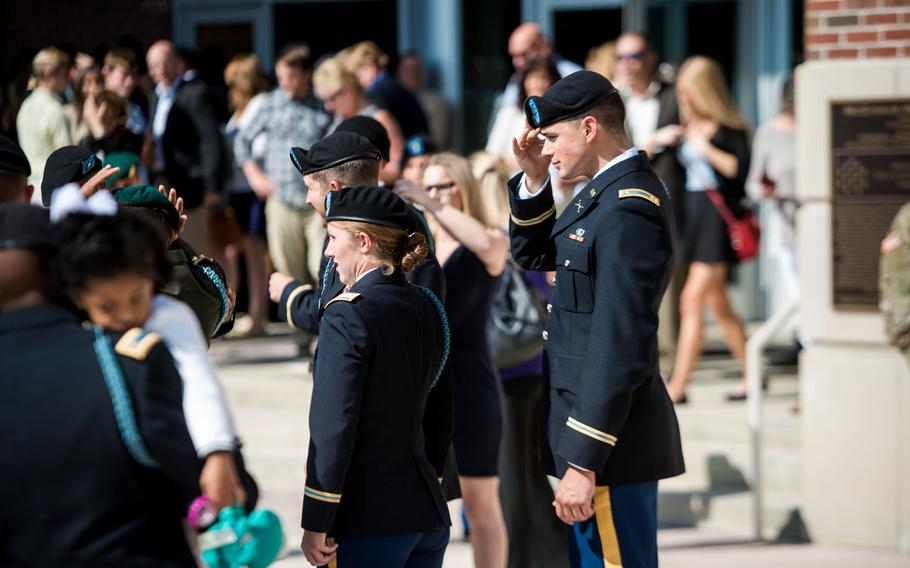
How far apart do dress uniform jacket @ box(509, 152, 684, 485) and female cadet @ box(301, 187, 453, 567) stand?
1.33ft

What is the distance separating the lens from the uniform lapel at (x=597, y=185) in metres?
4.10

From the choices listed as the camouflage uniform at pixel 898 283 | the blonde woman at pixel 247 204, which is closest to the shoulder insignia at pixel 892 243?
the camouflage uniform at pixel 898 283

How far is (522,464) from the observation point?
5.89 meters

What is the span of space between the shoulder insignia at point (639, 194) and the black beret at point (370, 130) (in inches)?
48.6

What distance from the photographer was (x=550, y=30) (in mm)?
11188

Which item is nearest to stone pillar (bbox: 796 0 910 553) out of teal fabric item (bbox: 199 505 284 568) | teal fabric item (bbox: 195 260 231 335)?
teal fabric item (bbox: 195 260 231 335)

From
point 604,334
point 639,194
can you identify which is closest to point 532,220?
point 639,194

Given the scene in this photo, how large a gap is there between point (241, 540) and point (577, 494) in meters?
1.21

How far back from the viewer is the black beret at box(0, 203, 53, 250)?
2838mm

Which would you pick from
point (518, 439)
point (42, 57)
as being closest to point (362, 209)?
point (518, 439)

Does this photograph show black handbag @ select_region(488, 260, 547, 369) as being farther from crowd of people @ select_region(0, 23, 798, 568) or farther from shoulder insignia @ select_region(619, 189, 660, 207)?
shoulder insignia @ select_region(619, 189, 660, 207)

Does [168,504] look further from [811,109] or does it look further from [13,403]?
[811,109]

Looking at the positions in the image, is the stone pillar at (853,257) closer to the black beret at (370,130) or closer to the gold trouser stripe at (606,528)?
the black beret at (370,130)

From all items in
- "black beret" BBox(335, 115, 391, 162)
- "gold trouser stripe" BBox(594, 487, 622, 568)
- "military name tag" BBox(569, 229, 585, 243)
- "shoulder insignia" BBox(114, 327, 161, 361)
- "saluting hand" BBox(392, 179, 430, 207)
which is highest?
"black beret" BBox(335, 115, 391, 162)
